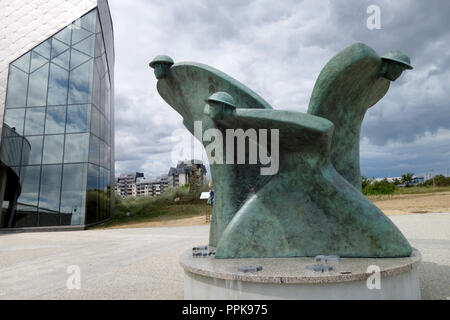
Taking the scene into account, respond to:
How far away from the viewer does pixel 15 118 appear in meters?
23.4

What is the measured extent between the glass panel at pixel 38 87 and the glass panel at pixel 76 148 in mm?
3730

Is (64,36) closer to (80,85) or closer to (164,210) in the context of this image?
(80,85)

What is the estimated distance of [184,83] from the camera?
6.71 meters

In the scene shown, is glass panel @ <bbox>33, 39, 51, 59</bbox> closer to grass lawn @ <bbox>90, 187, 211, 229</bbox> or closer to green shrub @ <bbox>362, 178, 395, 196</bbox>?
grass lawn @ <bbox>90, 187, 211, 229</bbox>

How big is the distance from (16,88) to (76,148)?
7.22 metres

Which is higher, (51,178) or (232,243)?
(51,178)

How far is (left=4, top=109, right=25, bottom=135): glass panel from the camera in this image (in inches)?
914

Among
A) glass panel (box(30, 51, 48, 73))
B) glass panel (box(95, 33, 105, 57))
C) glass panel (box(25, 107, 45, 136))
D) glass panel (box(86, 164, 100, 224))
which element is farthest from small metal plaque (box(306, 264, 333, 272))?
glass panel (box(30, 51, 48, 73))

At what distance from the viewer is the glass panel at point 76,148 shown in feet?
73.0

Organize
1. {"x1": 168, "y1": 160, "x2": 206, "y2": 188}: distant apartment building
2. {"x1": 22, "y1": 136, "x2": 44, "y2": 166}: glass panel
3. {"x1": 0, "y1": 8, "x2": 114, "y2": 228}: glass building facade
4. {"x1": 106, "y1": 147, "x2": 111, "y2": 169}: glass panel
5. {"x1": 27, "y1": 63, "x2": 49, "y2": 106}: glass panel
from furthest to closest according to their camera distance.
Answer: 1. {"x1": 168, "y1": 160, "x2": 206, "y2": 188}: distant apartment building
2. {"x1": 106, "y1": 147, "x2": 111, "y2": 169}: glass panel
3. {"x1": 27, "y1": 63, "x2": 49, "y2": 106}: glass panel
4. {"x1": 22, "y1": 136, "x2": 44, "y2": 166}: glass panel
5. {"x1": 0, "y1": 8, "x2": 114, "y2": 228}: glass building facade

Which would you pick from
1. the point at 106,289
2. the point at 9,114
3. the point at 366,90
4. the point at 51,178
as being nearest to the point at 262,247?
the point at 106,289

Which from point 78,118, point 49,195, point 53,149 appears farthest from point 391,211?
point 53,149
